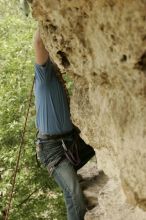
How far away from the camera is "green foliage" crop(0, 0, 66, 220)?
6938mm

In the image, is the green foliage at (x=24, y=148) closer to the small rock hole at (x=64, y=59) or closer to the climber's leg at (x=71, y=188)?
the climber's leg at (x=71, y=188)

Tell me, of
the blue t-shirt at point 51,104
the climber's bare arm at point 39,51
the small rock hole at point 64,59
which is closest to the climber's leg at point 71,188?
the blue t-shirt at point 51,104

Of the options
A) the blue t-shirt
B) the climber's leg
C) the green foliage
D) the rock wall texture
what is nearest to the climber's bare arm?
the blue t-shirt

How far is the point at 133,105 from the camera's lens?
3502 mm

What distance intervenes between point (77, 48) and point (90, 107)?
3.04ft

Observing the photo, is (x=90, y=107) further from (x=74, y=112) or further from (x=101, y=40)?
(x=101, y=40)

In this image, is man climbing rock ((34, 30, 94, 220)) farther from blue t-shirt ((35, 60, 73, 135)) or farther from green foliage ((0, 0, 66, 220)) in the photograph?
green foliage ((0, 0, 66, 220))

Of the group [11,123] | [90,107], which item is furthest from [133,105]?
[11,123]

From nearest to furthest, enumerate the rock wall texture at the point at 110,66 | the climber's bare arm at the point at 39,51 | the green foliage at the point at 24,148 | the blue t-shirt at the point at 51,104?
the rock wall texture at the point at 110,66
the climber's bare arm at the point at 39,51
the blue t-shirt at the point at 51,104
the green foliage at the point at 24,148

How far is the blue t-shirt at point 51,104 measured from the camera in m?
4.65

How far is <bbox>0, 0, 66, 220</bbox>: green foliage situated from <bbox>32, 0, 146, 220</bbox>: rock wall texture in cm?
A: 272

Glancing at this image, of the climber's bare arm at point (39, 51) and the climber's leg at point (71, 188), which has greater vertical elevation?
the climber's bare arm at point (39, 51)

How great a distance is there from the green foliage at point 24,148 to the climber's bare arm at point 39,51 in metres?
2.47

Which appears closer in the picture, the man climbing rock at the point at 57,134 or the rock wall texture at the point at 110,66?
the rock wall texture at the point at 110,66
